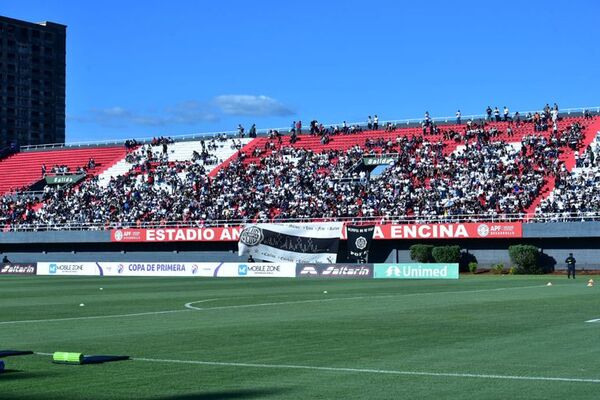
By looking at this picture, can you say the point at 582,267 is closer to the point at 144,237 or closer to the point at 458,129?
the point at 458,129

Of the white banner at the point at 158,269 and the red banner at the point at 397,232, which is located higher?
the red banner at the point at 397,232

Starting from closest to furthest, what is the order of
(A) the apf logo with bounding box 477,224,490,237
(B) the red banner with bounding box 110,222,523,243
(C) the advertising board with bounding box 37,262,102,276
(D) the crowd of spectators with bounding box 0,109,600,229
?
1. (B) the red banner with bounding box 110,222,523,243
2. (A) the apf logo with bounding box 477,224,490,237
3. (C) the advertising board with bounding box 37,262,102,276
4. (D) the crowd of spectators with bounding box 0,109,600,229

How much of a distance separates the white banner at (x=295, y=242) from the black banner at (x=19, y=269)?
14942 mm

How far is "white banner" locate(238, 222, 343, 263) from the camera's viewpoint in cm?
7025

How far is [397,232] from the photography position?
69625mm

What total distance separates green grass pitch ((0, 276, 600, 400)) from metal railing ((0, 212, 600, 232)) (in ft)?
108

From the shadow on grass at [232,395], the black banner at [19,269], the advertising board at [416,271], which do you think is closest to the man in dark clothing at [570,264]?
the advertising board at [416,271]

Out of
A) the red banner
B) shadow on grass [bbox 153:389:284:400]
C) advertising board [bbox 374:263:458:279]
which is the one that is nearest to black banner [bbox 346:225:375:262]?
the red banner

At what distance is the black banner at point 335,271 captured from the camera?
194ft

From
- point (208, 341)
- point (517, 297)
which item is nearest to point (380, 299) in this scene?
point (517, 297)

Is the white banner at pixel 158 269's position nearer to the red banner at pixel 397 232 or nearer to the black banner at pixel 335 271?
the black banner at pixel 335 271

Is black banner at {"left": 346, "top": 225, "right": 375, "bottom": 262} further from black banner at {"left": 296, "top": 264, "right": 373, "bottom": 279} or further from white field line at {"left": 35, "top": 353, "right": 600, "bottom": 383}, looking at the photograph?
white field line at {"left": 35, "top": 353, "right": 600, "bottom": 383}

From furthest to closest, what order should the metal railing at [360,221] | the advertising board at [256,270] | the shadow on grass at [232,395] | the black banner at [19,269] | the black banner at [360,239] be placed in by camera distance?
the black banner at [19,269]
the black banner at [360,239]
the metal railing at [360,221]
the advertising board at [256,270]
the shadow on grass at [232,395]

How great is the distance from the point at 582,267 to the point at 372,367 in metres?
53.3
